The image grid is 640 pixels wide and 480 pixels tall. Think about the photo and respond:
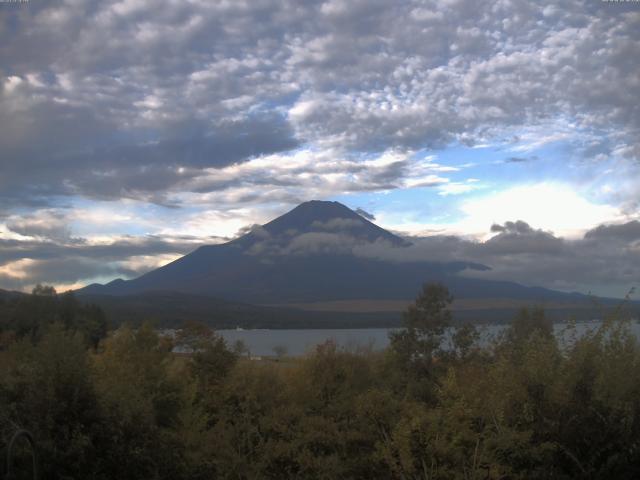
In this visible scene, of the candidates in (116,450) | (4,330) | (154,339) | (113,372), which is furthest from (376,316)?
(116,450)

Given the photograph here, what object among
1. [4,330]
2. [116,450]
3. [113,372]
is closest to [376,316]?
[4,330]

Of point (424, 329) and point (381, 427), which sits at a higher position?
point (424, 329)

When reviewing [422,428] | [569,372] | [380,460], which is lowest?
[380,460]

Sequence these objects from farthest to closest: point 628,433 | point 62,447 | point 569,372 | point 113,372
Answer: point 113,372 < point 569,372 < point 628,433 < point 62,447

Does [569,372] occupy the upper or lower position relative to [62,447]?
upper

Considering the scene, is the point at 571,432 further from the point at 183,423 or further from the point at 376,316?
the point at 376,316

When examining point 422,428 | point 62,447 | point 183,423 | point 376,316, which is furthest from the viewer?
point 376,316

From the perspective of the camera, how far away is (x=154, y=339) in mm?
27250

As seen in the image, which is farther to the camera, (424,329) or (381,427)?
(424,329)

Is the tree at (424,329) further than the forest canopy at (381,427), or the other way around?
the tree at (424,329)

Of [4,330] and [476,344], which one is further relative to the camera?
[4,330]

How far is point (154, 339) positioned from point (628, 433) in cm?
2040

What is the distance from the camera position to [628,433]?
1043cm

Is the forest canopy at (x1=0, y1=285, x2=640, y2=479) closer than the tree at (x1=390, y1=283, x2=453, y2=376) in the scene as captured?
Yes
